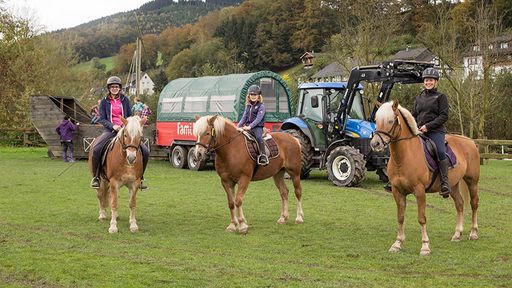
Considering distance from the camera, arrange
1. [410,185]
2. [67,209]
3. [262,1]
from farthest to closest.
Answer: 1. [262,1]
2. [67,209]
3. [410,185]

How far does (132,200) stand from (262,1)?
267ft

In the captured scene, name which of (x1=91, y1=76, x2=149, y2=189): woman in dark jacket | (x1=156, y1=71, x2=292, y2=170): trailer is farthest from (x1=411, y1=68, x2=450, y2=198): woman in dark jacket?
(x1=156, y1=71, x2=292, y2=170): trailer

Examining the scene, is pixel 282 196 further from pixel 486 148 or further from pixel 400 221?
pixel 486 148

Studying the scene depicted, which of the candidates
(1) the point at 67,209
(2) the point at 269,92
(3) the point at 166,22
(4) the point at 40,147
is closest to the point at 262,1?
(3) the point at 166,22

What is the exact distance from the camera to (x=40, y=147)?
116ft

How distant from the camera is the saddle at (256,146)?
10.2m

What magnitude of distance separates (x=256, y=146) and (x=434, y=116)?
2962 millimetres

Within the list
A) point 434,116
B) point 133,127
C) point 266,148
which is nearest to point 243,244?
point 266,148

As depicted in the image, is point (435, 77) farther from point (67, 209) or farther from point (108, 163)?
point (67, 209)

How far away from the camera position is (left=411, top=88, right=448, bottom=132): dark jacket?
28.8ft

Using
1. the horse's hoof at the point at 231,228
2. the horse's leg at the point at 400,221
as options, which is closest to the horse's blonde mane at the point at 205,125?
the horse's hoof at the point at 231,228

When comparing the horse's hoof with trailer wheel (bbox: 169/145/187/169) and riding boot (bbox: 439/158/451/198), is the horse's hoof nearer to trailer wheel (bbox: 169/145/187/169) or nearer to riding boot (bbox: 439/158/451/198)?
riding boot (bbox: 439/158/451/198)

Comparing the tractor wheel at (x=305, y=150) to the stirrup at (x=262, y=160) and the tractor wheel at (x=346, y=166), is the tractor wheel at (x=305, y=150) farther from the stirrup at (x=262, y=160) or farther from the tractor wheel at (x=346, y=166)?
the stirrup at (x=262, y=160)

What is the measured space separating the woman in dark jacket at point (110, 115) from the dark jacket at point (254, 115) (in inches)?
69.1
